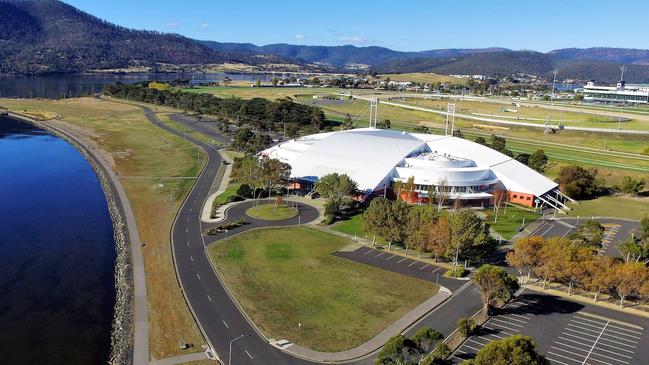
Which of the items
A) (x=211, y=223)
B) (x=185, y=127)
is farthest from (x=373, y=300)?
(x=185, y=127)

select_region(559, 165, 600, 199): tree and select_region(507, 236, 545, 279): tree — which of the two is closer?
select_region(507, 236, 545, 279): tree

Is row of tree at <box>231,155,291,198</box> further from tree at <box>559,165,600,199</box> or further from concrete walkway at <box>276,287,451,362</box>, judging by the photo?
tree at <box>559,165,600,199</box>

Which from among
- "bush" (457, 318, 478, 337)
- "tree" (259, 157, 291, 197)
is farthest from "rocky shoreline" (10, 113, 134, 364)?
"bush" (457, 318, 478, 337)

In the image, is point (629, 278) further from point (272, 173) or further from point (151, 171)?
point (151, 171)

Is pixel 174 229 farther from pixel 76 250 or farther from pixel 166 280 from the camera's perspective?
pixel 166 280

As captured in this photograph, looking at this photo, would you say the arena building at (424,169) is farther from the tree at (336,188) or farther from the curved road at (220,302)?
the curved road at (220,302)

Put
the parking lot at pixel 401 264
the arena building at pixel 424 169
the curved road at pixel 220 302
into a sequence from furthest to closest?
the arena building at pixel 424 169 < the parking lot at pixel 401 264 < the curved road at pixel 220 302

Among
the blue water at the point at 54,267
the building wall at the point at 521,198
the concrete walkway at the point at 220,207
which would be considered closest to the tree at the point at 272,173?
the concrete walkway at the point at 220,207

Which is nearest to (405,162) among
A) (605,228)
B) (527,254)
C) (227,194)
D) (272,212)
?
(272,212)

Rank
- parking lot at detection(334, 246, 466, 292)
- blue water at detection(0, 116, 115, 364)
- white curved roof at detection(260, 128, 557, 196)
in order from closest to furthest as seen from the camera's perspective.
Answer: blue water at detection(0, 116, 115, 364) < parking lot at detection(334, 246, 466, 292) < white curved roof at detection(260, 128, 557, 196)
